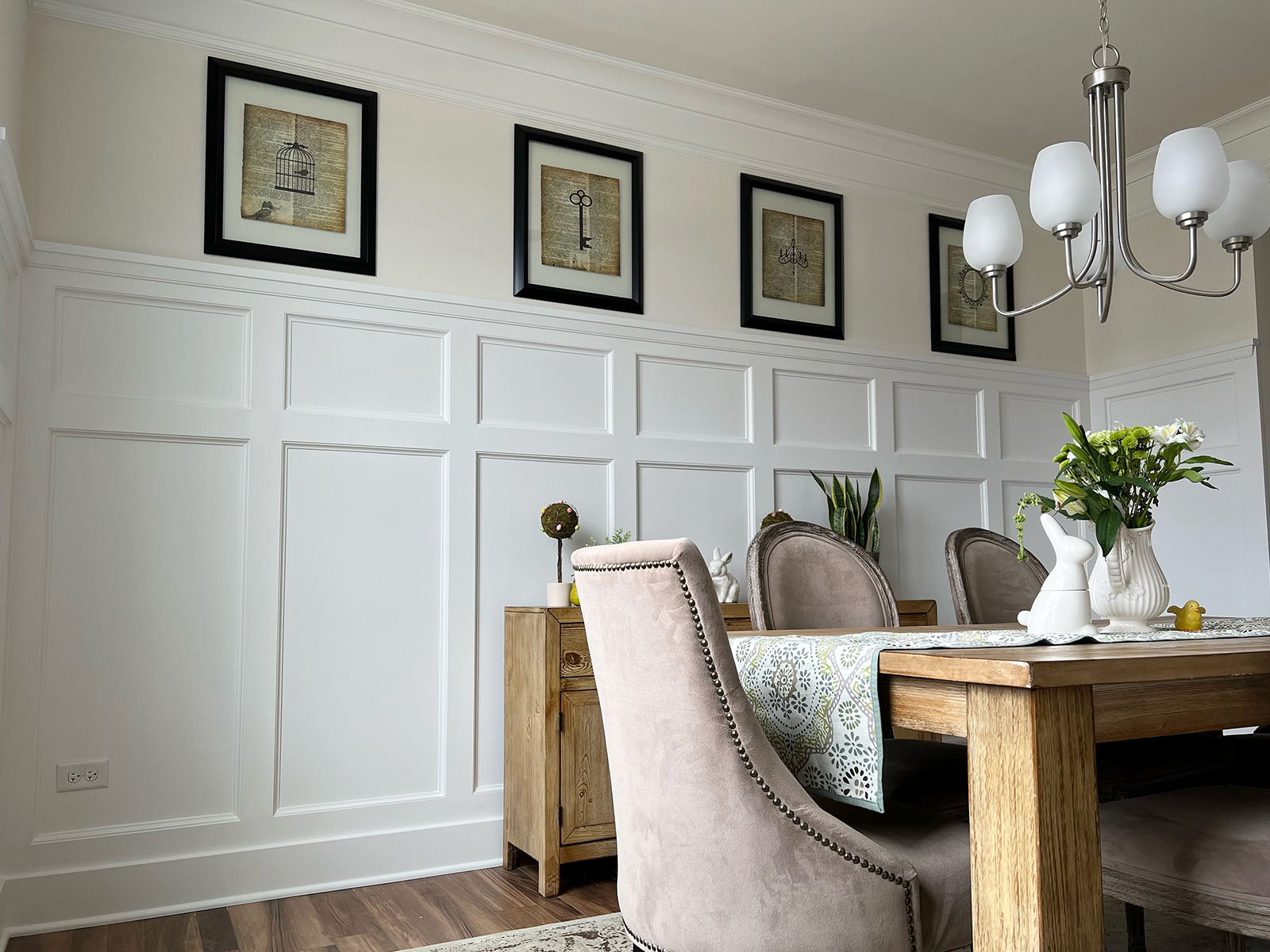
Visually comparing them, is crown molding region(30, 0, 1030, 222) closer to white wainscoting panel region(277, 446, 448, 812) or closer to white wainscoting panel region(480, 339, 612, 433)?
white wainscoting panel region(480, 339, 612, 433)

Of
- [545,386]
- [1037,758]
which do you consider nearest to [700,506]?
[545,386]

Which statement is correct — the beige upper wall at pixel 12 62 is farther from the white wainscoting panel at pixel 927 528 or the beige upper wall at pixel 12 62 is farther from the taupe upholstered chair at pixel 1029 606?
the white wainscoting panel at pixel 927 528

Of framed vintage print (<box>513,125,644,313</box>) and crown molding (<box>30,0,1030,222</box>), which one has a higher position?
crown molding (<box>30,0,1030,222</box>)

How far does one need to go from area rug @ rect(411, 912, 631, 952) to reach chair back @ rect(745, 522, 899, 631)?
849 mm

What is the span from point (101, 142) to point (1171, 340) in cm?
421

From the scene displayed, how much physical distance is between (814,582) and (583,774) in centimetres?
88

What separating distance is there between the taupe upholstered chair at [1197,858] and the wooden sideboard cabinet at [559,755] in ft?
4.96

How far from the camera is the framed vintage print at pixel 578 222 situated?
3.28m

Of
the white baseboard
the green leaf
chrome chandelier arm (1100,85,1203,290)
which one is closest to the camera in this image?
the green leaf

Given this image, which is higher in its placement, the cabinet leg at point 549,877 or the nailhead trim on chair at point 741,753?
the nailhead trim on chair at point 741,753

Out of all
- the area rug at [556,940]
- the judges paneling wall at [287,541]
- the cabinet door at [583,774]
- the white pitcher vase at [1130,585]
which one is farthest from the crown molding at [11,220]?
the white pitcher vase at [1130,585]

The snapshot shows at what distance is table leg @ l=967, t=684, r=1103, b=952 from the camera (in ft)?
3.72

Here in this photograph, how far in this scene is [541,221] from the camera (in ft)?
10.9

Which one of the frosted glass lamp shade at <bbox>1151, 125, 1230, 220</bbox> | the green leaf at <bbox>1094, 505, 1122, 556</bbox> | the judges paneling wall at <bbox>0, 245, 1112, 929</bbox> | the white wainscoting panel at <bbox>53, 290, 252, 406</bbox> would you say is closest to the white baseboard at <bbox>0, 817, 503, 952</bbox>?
the judges paneling wall at <bbox>0, 245, 1112, 929</bbox>
